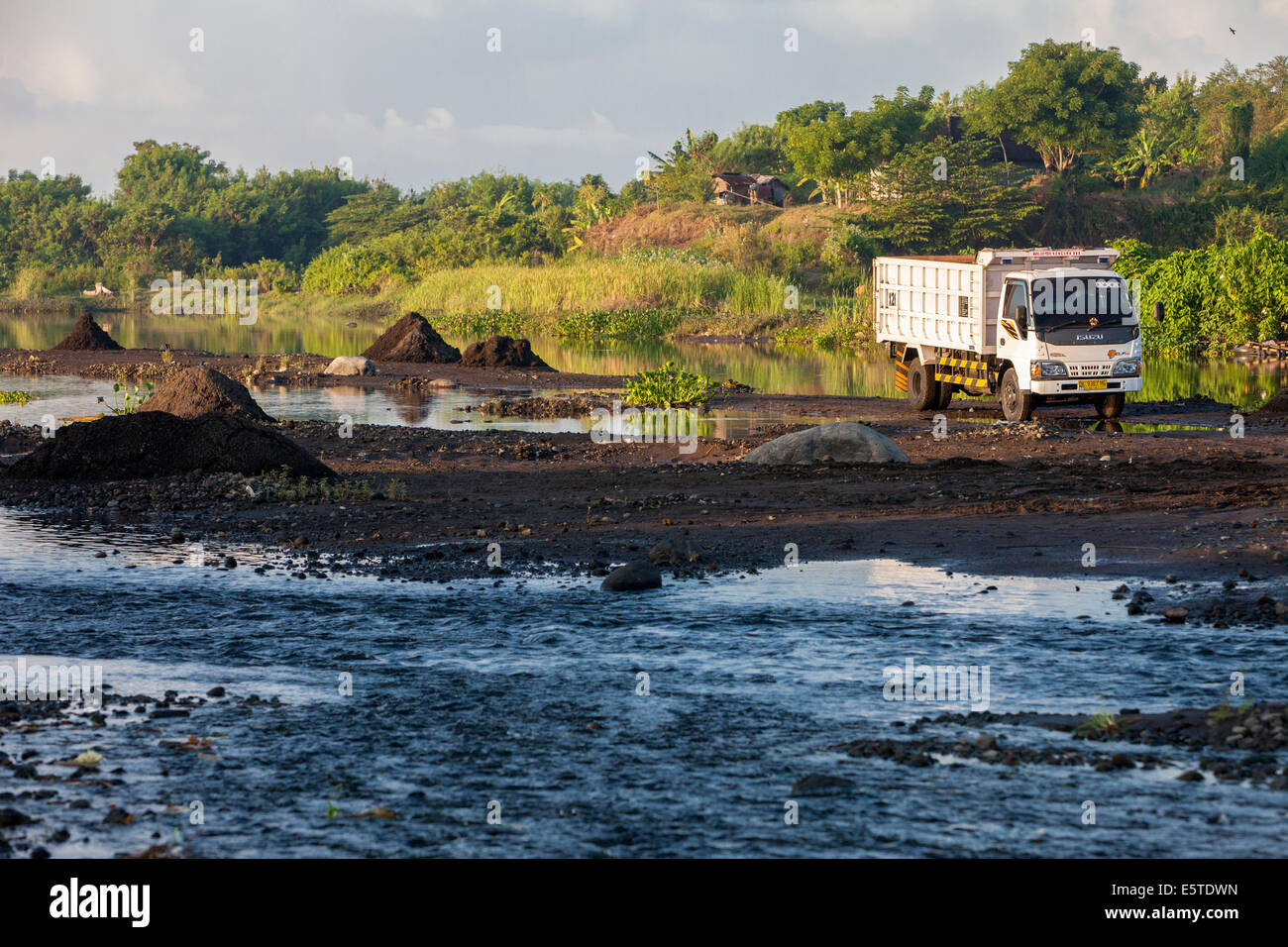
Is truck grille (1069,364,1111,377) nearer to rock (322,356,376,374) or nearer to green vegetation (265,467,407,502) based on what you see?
green vegetation (265,467,407,502)

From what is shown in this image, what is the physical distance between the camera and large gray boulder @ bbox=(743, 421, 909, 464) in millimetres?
17391

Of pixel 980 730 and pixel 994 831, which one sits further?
pixel 980 730

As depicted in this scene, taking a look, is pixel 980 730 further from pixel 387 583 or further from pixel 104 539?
pixel 104 539

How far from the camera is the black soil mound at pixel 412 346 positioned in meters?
37.5

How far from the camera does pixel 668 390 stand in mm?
24969

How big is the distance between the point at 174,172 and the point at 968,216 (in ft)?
239

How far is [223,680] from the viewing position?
29.5 ft

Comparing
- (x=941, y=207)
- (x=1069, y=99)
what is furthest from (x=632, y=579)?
Result: (x=1069, y=99)

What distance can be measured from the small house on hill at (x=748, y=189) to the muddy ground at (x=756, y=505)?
71135 mm

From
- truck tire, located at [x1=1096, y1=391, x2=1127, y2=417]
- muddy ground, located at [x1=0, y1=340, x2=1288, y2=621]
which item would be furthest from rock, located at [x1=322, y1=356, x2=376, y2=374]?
truck tire, located at [x1=1096, y1=391, x2=1127, y2=417]

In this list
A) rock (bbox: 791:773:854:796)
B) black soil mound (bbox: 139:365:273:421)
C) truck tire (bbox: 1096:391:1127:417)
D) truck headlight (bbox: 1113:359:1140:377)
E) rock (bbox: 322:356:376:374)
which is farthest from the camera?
rock (bbox: 322:356:376:374)

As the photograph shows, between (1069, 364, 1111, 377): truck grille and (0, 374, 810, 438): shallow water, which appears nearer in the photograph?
(1069, 364, 1111, 377): truck grille

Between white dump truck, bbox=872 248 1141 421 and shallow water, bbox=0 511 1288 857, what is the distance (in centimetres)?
1111
